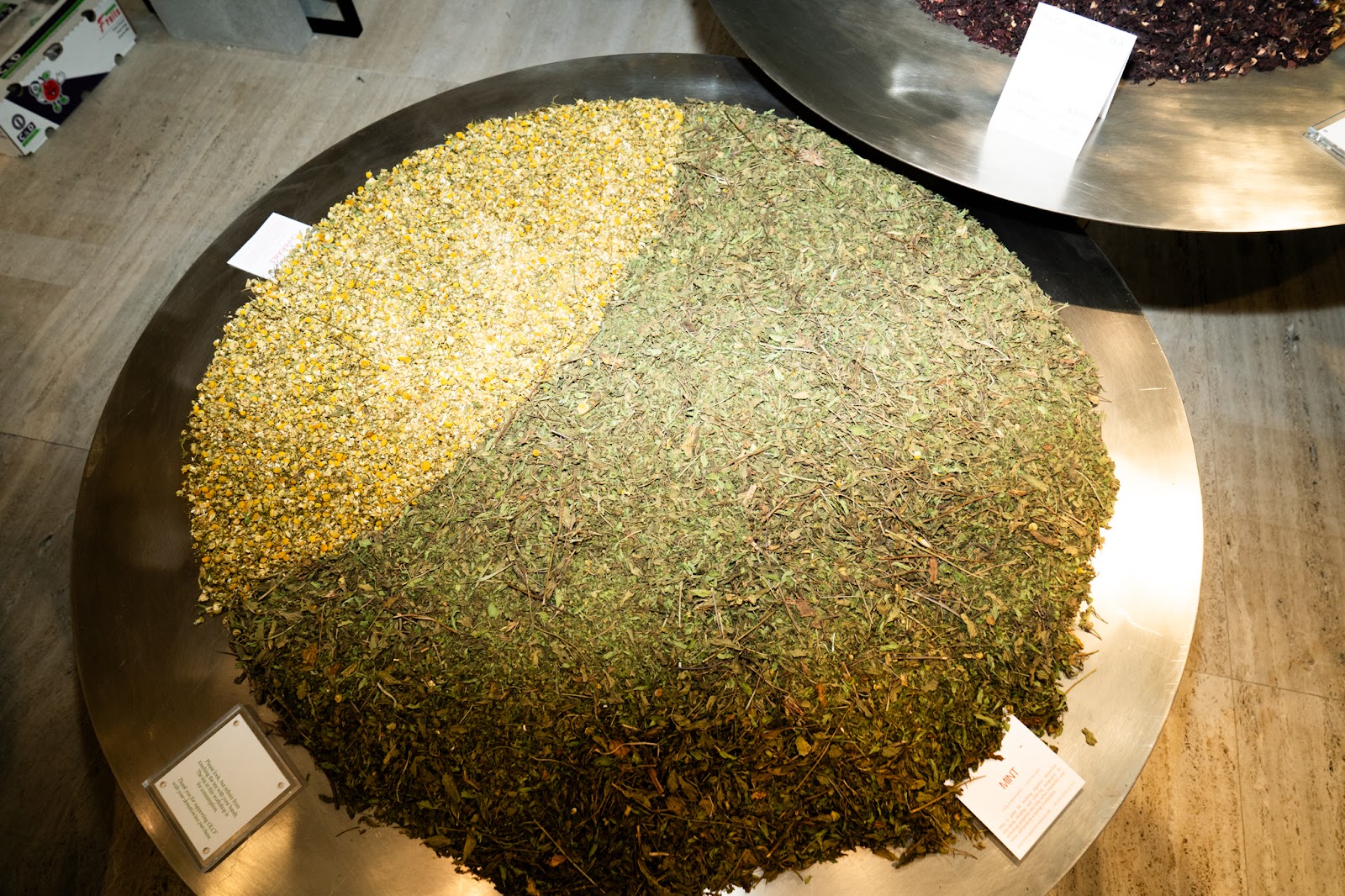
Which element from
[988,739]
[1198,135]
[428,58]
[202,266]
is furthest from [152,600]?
[1198,135]

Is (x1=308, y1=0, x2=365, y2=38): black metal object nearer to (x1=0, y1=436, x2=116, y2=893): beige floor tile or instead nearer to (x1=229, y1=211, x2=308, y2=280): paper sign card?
(x1=229, y1=211, x2=308, y2=280): paper sign card

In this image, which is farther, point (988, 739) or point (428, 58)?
point (428, 58)

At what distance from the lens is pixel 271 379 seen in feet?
4.91

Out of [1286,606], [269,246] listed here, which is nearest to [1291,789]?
[1286,606]

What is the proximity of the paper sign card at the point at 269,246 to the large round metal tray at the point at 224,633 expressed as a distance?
0.03m

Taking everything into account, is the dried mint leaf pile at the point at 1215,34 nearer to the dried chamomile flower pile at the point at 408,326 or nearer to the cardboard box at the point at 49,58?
the dried chamomile flower pile at the point at 408,326

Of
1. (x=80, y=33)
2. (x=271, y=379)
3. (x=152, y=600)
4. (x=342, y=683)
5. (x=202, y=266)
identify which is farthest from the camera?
(x=80, y=33)

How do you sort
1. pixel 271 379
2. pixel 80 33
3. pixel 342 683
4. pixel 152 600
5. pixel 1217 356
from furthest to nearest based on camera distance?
pixel 80 33 → pixel 1217 356 → pixel 271 379 → pixel 152 600 → pixel 342 683

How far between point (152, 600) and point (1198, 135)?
2135 mm

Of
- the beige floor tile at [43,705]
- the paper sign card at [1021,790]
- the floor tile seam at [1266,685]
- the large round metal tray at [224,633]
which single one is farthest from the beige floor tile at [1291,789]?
the beige floor tile at [43,705]

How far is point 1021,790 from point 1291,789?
0.89 meters

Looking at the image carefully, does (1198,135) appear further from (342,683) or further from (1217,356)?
(342,683)

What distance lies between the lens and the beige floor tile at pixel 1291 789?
1.58 meters

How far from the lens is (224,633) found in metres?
1.36
